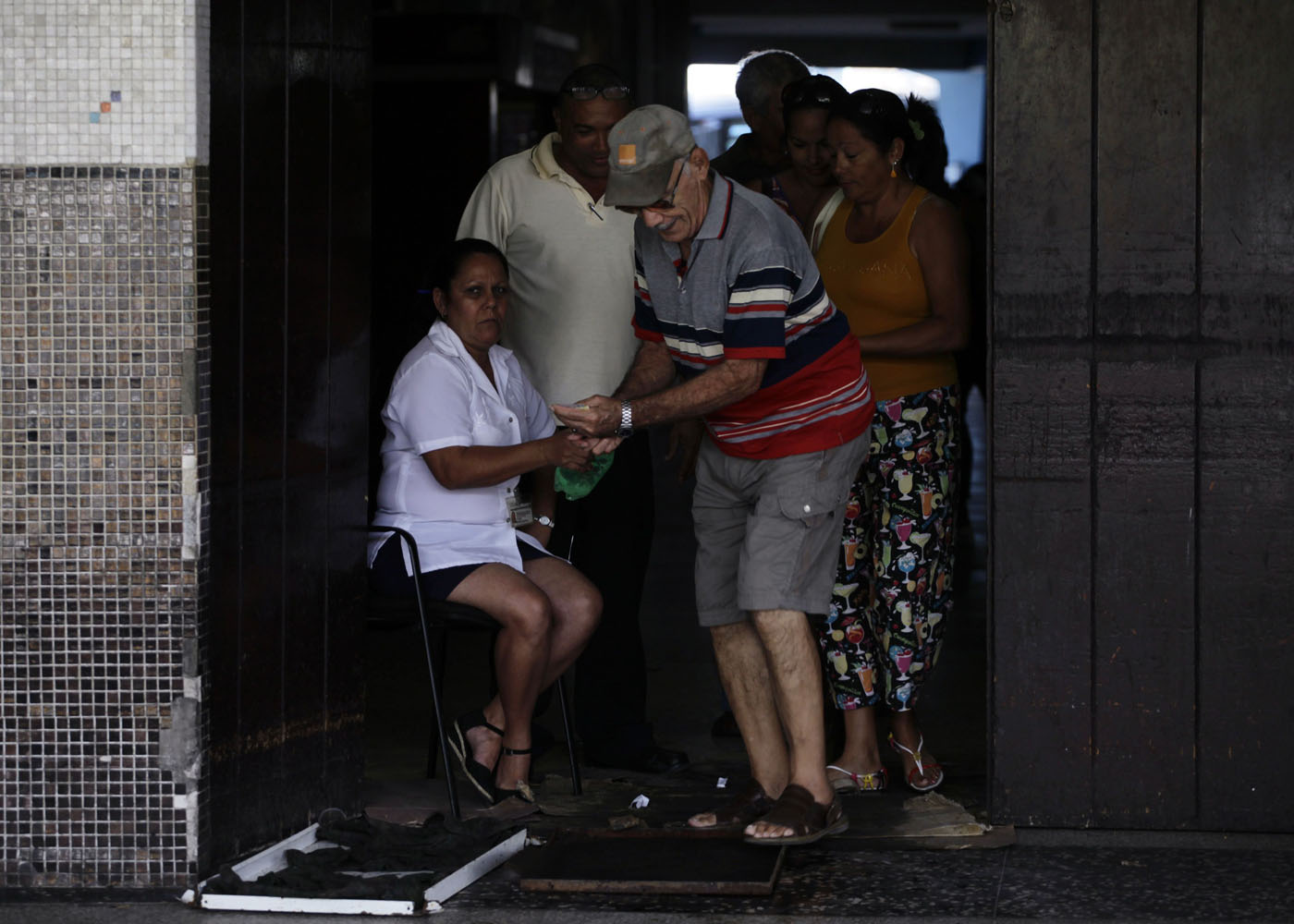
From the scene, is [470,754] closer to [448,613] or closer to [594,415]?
[448,613]

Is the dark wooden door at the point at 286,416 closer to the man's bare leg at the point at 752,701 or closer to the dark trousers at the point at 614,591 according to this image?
the dark trousers at the point at 614,591

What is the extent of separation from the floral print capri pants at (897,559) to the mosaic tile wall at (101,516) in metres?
1.73

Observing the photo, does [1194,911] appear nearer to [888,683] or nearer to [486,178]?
[888,683]

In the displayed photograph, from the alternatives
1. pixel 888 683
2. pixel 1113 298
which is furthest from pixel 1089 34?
pixel 888 683

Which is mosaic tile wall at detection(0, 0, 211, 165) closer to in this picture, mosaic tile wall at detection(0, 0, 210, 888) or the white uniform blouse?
mosaic tile wall at detection(0, 0, 210, 888)

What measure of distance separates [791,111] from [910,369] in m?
0.84

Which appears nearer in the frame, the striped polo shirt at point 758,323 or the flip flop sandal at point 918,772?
the striped polo shirt at point 758,323

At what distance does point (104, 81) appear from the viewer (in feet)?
12.2

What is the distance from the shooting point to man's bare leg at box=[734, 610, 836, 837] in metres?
4.16

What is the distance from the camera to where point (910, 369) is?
4621mm

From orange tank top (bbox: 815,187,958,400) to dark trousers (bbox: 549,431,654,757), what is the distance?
2.45 ft

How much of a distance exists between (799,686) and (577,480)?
1024 mm

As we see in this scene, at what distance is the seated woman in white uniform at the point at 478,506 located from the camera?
4.48m

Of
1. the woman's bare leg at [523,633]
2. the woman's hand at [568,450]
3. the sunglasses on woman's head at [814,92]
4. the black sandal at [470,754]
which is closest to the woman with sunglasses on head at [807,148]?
the sunglasses on woman's head at [814,92]
